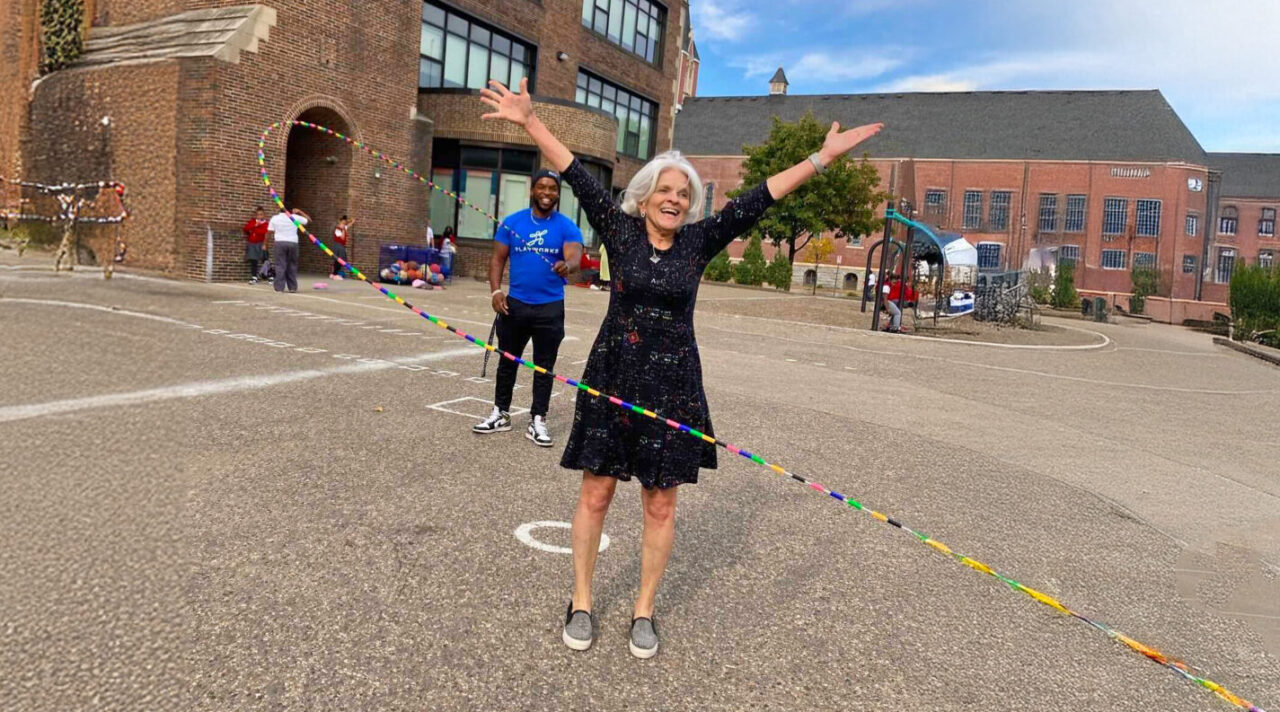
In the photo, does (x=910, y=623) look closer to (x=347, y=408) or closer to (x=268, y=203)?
(x=347, y=408)

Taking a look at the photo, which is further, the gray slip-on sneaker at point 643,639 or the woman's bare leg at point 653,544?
the woman's bare leg at point 653,544

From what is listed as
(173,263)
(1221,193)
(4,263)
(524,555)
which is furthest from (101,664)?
(1221,193)

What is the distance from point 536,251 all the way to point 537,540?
2585 millimetres

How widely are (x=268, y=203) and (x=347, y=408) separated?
44.4 ft

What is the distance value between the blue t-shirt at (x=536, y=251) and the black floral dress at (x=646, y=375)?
2.96 m

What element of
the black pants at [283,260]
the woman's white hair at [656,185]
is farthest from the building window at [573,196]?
the woman's white hair at [656,185]

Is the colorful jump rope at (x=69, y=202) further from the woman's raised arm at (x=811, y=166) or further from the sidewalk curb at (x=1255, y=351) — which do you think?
the sidewalk curb at (x=1255, y=351)

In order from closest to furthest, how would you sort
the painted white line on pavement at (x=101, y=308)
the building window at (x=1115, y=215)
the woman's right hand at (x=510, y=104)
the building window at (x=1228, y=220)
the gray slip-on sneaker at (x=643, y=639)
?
the gray slip-on sneaker at (x=643, y=639)
the woman's right hand at (x=510, y=104)
the painted white line on pavement at (x=101, y=308)
the building window at (x=1115, y=215)
the building window at (x=1228, y=220)

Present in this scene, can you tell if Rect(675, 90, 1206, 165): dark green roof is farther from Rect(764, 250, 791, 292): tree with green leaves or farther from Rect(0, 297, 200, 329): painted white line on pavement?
Rect(0, 297, 200, 329): painted white line on pavement

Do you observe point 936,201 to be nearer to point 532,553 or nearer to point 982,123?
point 982,123

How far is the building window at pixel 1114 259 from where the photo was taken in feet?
216

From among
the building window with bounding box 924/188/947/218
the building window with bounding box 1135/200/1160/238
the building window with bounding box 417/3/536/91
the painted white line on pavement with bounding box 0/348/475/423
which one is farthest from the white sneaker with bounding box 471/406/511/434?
the building window with bounding box 1135/200/1160/238

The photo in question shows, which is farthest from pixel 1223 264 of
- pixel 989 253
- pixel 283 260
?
pixel 283 260

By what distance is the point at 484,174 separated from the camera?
26.5 meters
